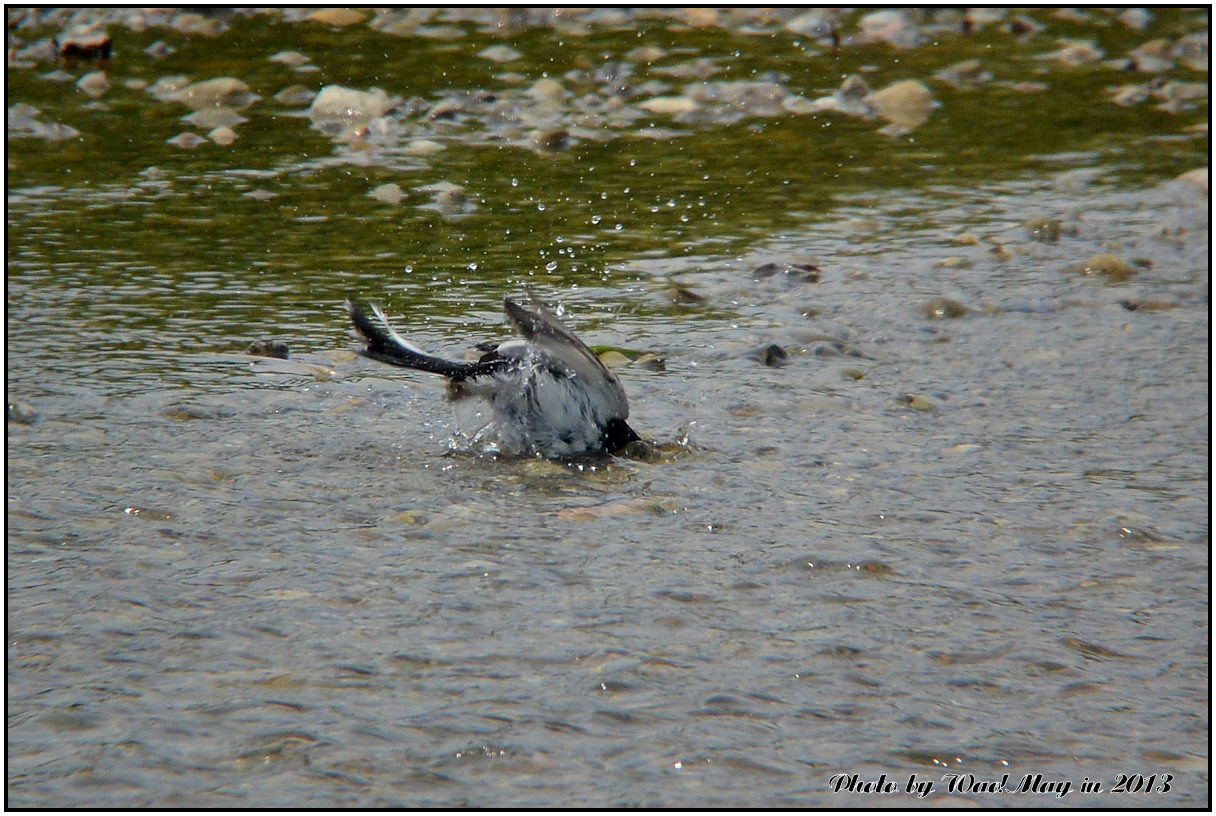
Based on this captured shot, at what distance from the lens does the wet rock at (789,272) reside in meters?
5.53

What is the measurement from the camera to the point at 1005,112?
26.3 ft

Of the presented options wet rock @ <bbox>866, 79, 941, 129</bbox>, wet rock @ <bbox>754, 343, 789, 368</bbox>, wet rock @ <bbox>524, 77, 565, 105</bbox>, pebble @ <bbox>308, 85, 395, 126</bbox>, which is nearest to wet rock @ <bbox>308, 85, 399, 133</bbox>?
pebble @ <bbox>308, 85, 395, 126</bbox>

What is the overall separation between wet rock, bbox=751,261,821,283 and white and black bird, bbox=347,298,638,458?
1.75 meters

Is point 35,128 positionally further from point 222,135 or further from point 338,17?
point 338,17

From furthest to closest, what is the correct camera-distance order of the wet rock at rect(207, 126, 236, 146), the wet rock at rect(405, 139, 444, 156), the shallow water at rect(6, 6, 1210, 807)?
the wet rock at rect(207, 126, 236, 146), the wet rock at rect(405, 139, 444, 156), the shallow water at rect(6, 6, 1210, 807)

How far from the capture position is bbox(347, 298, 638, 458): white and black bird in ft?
12.8

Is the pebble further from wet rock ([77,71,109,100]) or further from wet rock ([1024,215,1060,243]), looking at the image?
wet rock ([1024,215,1060,243])

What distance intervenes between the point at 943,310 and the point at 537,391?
1.85 m

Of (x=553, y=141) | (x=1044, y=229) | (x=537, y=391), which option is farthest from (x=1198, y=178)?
(x=537, y=391)

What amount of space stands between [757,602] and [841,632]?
0.66 ft

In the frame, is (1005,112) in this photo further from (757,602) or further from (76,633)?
(76,633)

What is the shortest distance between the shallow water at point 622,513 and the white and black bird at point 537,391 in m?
0.10

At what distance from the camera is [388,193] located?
256 inches

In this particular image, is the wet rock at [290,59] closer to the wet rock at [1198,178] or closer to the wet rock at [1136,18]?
the wet rock at [1198,178]
